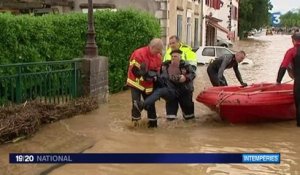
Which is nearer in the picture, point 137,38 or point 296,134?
point 296,134

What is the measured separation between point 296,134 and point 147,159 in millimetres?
5490

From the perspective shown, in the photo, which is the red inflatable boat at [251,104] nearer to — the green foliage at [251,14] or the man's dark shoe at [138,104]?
the man's dark shoe at [138,104]

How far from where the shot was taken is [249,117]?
32.3ft

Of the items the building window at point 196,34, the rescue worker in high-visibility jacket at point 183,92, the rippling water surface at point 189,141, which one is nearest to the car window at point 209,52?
the building window at point 196,34

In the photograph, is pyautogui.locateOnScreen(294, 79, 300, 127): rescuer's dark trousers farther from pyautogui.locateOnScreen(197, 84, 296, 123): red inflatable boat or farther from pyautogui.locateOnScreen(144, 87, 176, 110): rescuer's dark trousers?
pyautogui.locateOnScreen(144, 87, 176, 110): rescuer's dark trousers

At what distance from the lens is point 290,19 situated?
169 m

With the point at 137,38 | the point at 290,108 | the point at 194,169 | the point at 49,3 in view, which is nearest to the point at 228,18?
the point at 49,3

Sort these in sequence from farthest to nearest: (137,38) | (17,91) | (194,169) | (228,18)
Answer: (228,18) < (137,38) < (17,91) < (194,169)

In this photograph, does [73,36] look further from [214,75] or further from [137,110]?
[137,110]

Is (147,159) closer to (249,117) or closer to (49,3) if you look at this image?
(249,117)

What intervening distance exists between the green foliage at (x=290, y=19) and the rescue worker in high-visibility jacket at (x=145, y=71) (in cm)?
15235

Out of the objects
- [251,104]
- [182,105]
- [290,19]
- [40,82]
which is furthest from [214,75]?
[290,19]

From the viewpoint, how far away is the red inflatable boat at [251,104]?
960 centimetres

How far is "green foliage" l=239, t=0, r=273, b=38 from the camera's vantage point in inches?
2810
